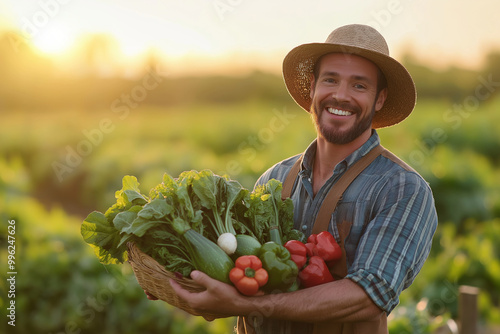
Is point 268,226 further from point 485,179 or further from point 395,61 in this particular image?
point 485,179

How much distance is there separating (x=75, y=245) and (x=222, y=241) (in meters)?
3.39

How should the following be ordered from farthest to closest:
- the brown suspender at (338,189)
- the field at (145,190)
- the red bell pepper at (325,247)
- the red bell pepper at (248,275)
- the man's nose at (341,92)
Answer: the field at (145,190) < the man's nose at (341,92) < the brown suspender at (338,189) < the red bell pepper at (325,247) < the red bell pepper at (248,275)

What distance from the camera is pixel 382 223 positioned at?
244 centimetres

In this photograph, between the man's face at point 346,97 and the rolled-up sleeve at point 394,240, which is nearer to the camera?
the rolled-up sleeve at point 394,240

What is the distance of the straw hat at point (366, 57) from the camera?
2.80m

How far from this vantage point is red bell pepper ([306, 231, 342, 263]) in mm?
2434

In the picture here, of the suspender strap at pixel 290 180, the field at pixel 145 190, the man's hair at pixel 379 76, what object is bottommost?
the field at pixel 145 190

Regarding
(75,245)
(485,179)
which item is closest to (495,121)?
(485,179)

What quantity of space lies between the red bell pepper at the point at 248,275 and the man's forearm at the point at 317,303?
0.07 meters

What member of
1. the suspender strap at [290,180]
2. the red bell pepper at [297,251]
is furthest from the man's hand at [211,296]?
the suspender strap at [290,180]

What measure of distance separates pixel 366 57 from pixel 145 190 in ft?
21.5

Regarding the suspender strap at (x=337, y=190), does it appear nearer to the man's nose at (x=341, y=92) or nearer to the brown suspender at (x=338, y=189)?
the brown suspender at (x=338, y=189)

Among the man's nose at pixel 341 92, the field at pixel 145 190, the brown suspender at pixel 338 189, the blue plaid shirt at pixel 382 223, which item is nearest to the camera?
the blue plaid shirt at pixel 382 223

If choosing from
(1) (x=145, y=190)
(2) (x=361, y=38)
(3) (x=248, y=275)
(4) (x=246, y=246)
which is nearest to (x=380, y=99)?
(2) (x=361, y=38)
